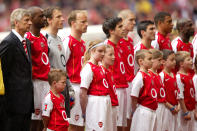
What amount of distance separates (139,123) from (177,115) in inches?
43.7

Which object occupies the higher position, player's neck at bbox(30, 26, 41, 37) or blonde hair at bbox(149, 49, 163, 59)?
player's neck at bbox(30, 26, 41, 37)

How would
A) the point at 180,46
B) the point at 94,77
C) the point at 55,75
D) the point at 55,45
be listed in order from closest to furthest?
the point at 55,75 → the point at 94,77 → the point at 55,45 → the point at 180,46

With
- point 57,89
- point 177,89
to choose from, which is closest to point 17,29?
point 57,89

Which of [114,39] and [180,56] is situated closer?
[114,39]

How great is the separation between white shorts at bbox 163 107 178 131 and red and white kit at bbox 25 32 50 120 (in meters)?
2.15

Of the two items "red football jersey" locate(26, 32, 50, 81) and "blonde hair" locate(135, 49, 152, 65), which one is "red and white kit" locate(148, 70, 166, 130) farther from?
"red football jersey" locate(26, 32, 50, 81)

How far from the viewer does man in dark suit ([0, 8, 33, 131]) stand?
671 cm

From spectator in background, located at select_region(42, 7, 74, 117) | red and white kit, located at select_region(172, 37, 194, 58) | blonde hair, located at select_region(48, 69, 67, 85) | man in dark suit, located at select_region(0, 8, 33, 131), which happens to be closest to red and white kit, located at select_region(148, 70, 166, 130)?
spectator in background, located at select_region(42, 7, 74, 117)

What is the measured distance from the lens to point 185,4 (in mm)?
19344

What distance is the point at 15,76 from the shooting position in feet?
22.1

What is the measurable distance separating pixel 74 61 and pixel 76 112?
2.57 feet

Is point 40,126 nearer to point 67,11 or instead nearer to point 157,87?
point 157,87

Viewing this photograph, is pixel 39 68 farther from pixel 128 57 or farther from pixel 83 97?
pixel 128 57

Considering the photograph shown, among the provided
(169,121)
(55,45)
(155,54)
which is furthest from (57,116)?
(169,121)
